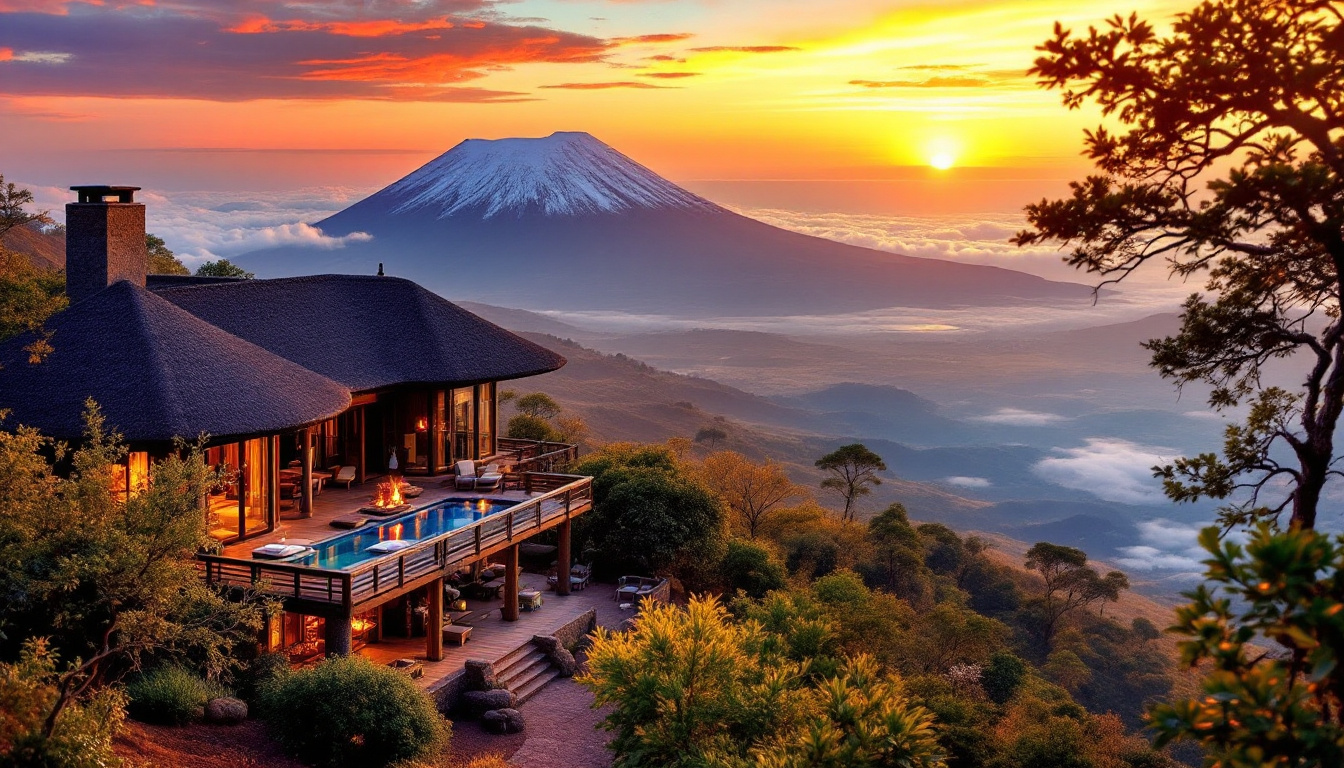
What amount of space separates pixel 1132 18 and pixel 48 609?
12.8m

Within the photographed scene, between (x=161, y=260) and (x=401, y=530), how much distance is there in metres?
28.4

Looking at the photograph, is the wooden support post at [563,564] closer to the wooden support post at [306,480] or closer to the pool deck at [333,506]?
the pool deck at [333,506]

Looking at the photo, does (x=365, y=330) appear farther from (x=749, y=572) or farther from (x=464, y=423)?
(x=749, y=572)

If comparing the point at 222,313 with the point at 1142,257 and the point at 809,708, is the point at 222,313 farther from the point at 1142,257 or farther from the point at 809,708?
the point at 1142,257

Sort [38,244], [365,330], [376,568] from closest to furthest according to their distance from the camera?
[376,568] < [365,330] < [38,244]

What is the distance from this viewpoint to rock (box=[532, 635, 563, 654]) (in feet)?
63.3

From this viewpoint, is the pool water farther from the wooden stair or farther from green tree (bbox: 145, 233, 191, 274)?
green tree (bbox: 145, 233, 191, 274)

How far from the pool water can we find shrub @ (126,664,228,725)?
265cm

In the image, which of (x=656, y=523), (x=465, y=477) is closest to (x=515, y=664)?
(x=465, y=477)

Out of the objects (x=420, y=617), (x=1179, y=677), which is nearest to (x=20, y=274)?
(x=420, y=617)

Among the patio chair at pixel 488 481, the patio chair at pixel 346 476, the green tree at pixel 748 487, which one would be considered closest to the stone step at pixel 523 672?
the patio chair at pixel 488 481

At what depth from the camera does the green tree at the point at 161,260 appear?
40.5 meters

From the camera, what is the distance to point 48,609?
1230 cm

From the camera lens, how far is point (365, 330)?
77.6 feet
